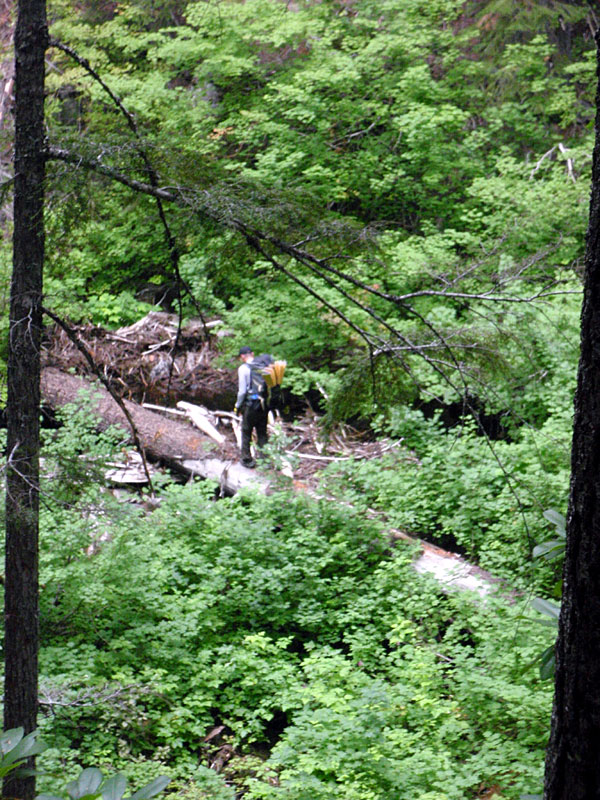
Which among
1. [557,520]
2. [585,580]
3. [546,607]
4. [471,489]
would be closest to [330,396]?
[557,520]

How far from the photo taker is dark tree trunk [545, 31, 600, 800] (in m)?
Result: 1.27

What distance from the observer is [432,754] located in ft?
13.4

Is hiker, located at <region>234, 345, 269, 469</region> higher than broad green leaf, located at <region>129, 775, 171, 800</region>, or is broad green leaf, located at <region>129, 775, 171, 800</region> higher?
broad green leaf, located at <region>129, 775, 171, 800</region>

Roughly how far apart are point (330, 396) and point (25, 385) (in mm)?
1714

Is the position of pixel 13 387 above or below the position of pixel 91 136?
below

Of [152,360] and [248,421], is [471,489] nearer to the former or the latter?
[248,421]

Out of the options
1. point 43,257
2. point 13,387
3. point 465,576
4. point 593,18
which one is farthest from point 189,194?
point 593,18

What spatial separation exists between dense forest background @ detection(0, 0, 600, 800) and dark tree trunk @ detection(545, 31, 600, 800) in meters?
0.98

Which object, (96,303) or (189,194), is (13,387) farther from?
(96,303)

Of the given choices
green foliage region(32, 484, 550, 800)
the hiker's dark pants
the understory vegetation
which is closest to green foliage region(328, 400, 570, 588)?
the understory vegetation

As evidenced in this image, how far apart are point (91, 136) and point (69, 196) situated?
42 cm

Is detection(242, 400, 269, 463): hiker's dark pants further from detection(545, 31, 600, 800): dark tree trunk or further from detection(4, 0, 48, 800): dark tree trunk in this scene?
detection(545, 31, 600, 800): dark tree trunk

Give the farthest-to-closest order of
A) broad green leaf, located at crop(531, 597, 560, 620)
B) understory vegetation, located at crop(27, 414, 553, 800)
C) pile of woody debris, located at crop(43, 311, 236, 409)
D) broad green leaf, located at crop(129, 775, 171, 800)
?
pile of woody debris, located at crop(43, 311, 236, 409), understory vegetation, located at crop(27, 414, 553, 800), broad green leaf, located at crop(531, 597, 560, 620), broad green leaf, located at crop(129, 775, 171, 800)

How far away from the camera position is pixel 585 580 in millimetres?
1281
